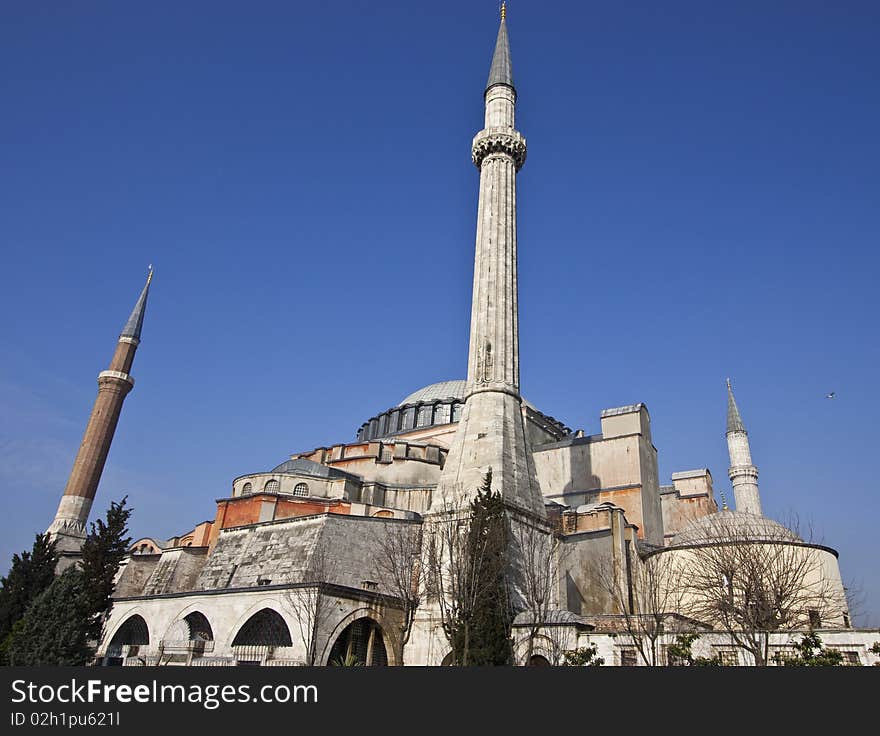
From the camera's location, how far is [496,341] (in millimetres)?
19578

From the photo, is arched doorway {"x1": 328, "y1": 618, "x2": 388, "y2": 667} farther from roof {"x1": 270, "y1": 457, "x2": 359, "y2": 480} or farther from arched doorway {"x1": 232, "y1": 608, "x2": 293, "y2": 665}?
roof {"x1": 270, "y1": 457, "x2": 359, "y2": 480}

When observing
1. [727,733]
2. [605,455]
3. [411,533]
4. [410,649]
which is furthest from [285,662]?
[605,455]

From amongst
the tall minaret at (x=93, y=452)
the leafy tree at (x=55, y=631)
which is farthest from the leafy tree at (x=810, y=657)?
the tall minaret at (x=93, y=452)

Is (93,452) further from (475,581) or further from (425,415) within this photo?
(475,581)

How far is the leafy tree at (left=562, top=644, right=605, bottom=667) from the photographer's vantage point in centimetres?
1312

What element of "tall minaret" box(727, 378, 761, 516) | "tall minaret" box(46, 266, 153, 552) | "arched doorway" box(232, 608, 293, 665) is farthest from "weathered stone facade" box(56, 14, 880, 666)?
"tall minaret" box(727, 378, 761, 516)

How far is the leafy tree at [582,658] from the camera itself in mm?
13117

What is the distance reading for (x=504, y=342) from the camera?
19.6 meters

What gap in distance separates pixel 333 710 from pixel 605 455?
20.7 meters

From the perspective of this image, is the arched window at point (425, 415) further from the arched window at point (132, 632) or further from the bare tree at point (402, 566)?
the arched window at point (132, 632)

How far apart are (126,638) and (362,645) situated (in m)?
8.71

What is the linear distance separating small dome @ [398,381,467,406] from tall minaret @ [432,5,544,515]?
12907 millimetres

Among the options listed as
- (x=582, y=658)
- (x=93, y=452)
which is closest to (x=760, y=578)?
(x=582, y=658)

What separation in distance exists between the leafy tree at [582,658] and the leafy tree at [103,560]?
11.5 meters
